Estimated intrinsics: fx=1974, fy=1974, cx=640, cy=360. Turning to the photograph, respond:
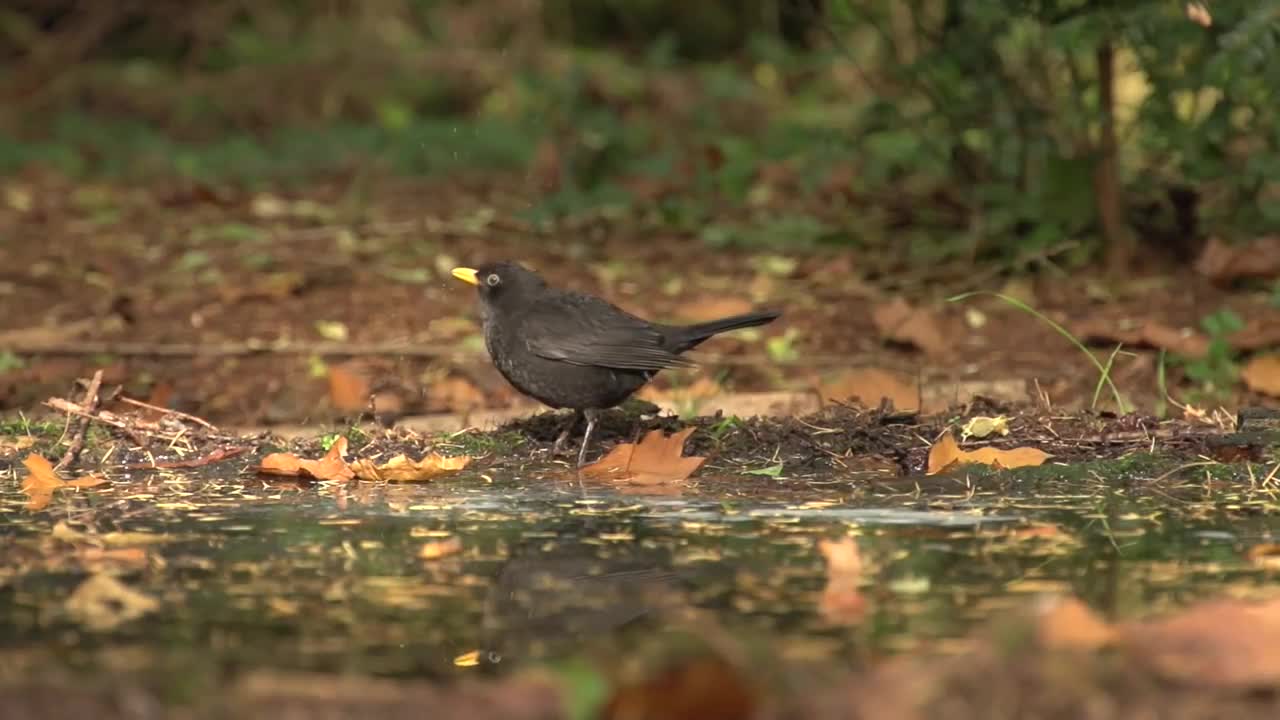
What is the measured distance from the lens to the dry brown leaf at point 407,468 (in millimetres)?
5438

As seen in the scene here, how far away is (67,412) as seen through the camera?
5.97 m

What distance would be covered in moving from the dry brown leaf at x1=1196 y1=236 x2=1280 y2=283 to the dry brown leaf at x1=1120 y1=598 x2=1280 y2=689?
505 centimetres

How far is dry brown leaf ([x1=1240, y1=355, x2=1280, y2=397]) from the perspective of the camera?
23.9 ft

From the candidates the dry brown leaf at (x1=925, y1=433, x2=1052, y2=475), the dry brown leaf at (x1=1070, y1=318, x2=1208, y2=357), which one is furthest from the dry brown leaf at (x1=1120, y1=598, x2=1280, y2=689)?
the dry brown leaf at (x1=1070, y1=318, x2=1208, y2=357)

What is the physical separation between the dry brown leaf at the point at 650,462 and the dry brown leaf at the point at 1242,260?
340cm

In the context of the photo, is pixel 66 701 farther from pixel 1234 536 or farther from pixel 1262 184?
pixel 1262 184

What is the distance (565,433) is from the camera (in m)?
6.10

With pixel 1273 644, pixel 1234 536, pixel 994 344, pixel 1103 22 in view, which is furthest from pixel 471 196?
pixel 1273 644

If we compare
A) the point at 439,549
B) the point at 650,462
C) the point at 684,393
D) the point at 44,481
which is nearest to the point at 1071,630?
the point at 439,549

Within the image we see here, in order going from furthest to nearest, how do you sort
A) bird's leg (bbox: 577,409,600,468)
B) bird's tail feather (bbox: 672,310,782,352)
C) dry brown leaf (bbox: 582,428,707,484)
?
bird's tail feather (bbox: 672,310,782,352)
bird's leg (bbox: 577,409,600,468)
dry brown leaf (bbox: 582,428,707,484)

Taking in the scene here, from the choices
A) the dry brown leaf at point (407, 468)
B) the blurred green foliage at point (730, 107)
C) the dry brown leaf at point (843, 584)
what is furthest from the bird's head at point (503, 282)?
the dry brown leaf at point (843, 584)

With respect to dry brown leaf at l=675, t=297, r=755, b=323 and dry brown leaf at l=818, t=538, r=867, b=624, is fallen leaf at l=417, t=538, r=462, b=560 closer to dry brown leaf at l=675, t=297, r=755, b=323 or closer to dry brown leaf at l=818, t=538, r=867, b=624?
dry brown leaf at l=818, t=538, r=867, b=624

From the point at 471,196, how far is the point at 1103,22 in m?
5.45

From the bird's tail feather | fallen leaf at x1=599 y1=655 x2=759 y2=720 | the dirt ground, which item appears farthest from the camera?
the dirt ground
